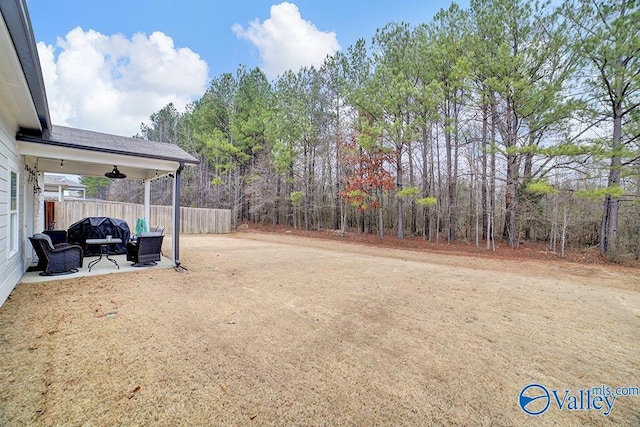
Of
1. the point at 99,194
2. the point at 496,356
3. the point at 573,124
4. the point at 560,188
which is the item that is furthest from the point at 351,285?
the point at 99,194

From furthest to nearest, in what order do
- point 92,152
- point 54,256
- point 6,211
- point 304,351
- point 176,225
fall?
1. point 176,225
2. point 92,152
3. point 54,256
4. point 6,211
5. point 304,351

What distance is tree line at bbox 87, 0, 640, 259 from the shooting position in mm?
9148

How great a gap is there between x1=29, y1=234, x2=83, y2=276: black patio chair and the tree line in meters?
10.6

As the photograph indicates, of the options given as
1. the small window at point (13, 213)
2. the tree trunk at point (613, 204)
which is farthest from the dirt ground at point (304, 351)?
the tree trunk at point (613, 204)

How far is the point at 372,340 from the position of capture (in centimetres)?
298

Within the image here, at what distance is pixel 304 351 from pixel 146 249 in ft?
17.7

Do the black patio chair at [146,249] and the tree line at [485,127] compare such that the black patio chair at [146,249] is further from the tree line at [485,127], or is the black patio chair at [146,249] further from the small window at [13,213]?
the tree line at [485,127]

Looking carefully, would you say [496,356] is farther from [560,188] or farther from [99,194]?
[99,194]

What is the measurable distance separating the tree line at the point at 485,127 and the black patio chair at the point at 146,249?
9.15 meters

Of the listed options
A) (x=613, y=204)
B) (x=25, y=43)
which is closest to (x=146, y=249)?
(x=25, y=43)

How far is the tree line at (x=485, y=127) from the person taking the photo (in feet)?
30.0

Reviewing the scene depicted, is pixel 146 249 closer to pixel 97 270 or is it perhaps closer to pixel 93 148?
pixel 97 270

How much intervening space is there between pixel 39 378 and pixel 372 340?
2.94 metres

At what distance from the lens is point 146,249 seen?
6.38 m
